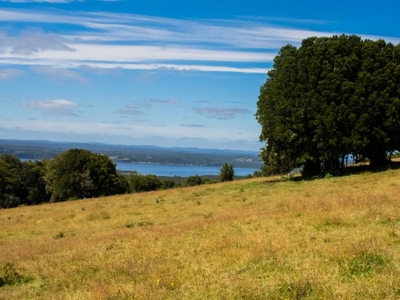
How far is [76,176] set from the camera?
224 ft

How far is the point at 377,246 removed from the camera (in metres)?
9.49

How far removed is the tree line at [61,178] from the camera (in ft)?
224

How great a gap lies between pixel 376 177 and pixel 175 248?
22187mm

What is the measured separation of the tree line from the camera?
68375 millimetres

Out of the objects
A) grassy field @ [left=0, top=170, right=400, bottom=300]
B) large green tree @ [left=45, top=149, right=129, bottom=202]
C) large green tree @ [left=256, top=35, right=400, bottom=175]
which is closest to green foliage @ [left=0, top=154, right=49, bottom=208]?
large green tree @ [left=45, top=149, right=129, bottom=202]

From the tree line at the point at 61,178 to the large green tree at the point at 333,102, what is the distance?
137 ft

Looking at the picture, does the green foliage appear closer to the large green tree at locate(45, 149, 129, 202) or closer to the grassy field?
the large green tree at locate(45, 149, 129, 202)

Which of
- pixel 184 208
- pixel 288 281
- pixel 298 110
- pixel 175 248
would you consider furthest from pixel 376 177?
pixel 288 281

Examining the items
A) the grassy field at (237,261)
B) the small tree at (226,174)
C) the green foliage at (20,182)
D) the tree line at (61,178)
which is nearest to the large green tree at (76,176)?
the tree line at (61,178)

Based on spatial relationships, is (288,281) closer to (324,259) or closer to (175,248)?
(324,259)

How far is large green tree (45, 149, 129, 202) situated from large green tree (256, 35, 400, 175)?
41.5 m

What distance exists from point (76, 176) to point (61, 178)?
8.19ft

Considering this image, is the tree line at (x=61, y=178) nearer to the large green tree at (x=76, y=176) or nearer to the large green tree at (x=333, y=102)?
the large green tree at (x=76, y=176)

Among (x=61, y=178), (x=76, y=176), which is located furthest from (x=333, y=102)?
(x=61, y=178)
